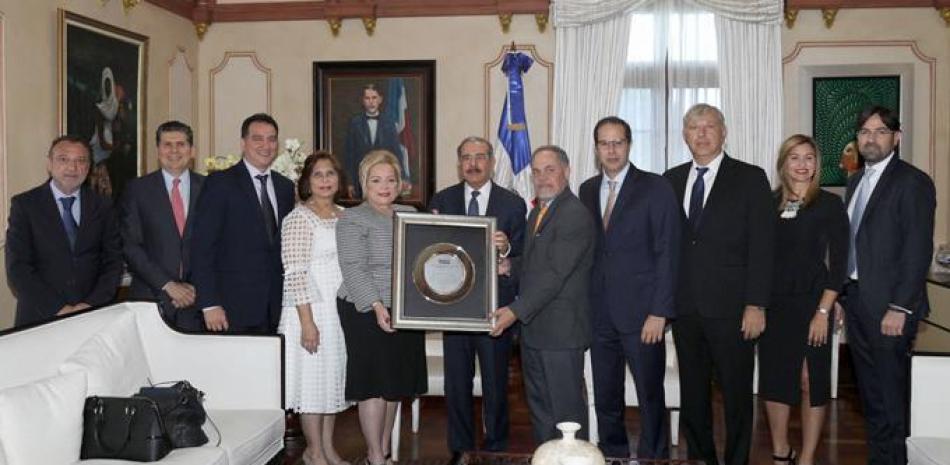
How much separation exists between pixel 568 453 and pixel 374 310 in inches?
61.6

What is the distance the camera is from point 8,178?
5.09 metres

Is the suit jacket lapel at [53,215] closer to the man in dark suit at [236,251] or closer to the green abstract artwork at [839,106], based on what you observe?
the man in dark suit at [236,251]

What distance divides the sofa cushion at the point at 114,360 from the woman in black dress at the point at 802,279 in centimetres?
255

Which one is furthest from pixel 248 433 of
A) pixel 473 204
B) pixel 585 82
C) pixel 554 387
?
pixel 585 82

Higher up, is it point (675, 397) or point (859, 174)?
point (859, 174)

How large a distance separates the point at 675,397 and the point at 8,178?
372cm

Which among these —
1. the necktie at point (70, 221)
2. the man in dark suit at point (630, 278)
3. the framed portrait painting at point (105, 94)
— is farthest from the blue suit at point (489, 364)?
the framed portrait painting at point (105, 94)

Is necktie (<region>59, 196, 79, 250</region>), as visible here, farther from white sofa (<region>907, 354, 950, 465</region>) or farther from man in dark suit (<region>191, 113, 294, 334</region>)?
white sofa (<region>907, 354, 950, 465</region>)

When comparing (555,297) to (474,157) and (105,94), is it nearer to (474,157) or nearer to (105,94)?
(474,157)

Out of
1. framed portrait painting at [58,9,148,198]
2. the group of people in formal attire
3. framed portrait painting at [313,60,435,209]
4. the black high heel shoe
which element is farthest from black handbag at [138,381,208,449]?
framed portrait painting at [313,60,435,209]

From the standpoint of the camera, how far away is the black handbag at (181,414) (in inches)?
123

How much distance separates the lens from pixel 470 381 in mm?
4164

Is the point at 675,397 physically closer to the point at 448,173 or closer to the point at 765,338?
the point at 765,338

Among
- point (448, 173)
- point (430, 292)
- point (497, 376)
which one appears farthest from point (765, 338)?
point (448, 173)
